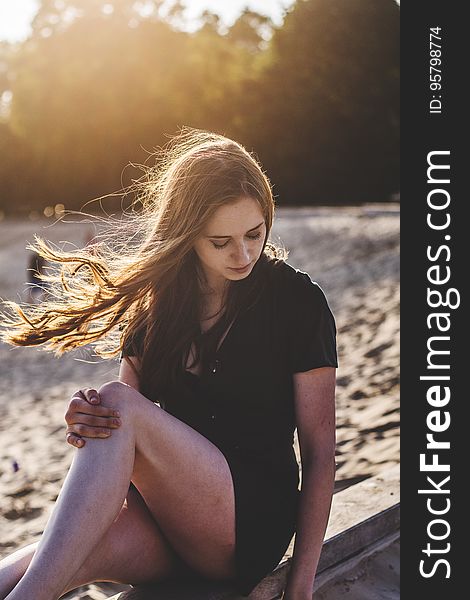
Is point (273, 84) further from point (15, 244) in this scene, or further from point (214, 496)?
point (214, 496)

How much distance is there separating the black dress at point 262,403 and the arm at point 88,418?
1.26 ft

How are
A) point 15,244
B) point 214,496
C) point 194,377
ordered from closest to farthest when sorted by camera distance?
1. point 214,496
2. point 194,377
3. point 15,244

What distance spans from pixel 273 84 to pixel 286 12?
278 cm

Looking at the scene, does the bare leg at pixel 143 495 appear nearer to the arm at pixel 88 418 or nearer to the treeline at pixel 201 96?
the arm at pixel 88 418

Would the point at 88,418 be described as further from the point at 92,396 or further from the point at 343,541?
the point at 343,541

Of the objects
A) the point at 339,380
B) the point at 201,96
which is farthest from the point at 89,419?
the point at 201,96

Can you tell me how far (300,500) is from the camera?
2477mm

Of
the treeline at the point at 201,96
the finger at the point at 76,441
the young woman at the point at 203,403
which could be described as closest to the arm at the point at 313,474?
the young woman at the point at 203,403

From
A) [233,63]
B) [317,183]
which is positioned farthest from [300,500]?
[233,63]

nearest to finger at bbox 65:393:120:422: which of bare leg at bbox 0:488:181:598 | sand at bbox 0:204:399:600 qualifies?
bare leg at bbox 0:488:181:598

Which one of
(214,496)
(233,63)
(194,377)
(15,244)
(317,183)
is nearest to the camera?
(214,496)

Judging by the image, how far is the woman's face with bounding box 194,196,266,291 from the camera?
2457mm

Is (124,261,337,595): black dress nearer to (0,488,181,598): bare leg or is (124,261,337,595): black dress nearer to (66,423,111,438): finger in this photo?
(0,488,181,598): bare leg

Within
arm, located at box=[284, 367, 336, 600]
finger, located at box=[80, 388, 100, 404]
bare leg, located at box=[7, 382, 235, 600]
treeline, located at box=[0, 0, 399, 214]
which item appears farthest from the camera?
treeline, located at box=[0, 0, 399, 214]
